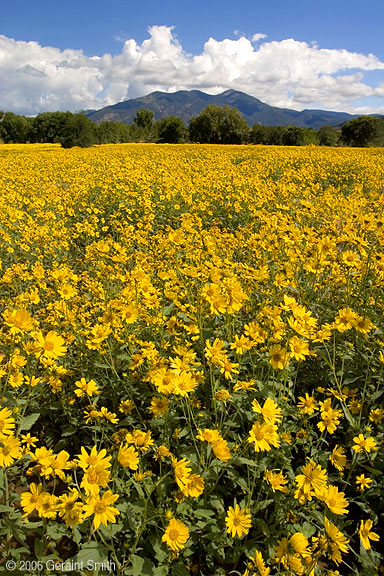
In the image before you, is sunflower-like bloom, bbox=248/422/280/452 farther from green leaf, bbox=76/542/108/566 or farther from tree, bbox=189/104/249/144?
tree, bbox=189/104/249/144

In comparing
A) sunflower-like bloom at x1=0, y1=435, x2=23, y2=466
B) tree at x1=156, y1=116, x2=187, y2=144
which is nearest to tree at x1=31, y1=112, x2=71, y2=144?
tree at x1=156, y1=116, x2=187, y2=144

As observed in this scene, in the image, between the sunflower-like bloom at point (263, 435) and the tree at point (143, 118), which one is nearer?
the sunflower-like bloom at point (263, 435)

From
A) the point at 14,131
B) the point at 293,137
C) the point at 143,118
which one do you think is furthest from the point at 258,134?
the point at 14,131

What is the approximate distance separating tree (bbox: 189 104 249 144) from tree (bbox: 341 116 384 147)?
678 inches

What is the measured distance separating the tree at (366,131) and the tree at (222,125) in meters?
17.2

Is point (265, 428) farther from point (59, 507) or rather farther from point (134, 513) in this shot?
point (59, 507)

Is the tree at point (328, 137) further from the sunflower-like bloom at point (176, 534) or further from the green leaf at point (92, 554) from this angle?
the green leaf at point (92, 554)

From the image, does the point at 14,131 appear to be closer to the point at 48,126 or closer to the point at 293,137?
the point at 48,126

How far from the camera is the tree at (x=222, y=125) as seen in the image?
49.5m

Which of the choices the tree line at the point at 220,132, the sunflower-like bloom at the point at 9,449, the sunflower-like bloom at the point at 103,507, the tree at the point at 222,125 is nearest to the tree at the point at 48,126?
the tree line at the point at 220,132

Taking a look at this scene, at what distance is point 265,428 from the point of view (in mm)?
1544

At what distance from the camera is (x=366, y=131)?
5034cm

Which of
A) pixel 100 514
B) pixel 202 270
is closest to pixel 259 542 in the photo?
pixel 100 514

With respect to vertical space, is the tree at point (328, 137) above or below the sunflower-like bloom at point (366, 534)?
above
